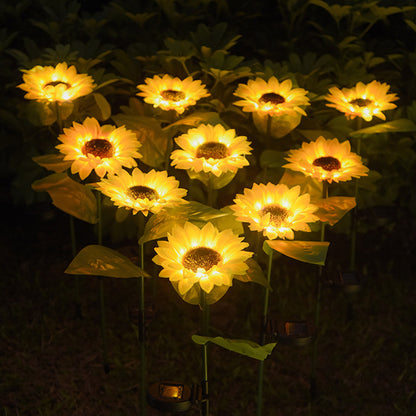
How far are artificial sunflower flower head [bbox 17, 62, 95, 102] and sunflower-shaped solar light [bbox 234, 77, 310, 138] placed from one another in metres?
0.50

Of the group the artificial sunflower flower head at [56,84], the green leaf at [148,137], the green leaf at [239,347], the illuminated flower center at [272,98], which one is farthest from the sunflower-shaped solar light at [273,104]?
the green leaf at [239,347]

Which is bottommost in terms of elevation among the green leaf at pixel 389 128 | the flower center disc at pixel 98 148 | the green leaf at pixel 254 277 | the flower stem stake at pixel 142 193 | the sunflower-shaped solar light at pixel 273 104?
the green leaf at pixel 254 277

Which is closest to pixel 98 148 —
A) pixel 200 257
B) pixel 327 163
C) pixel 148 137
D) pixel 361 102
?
pixel 148 137

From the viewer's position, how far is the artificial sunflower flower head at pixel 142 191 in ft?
5.02

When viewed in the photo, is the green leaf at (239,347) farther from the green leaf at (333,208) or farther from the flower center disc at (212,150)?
the flower center disc at (212,150)

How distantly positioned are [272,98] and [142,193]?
1.99ft

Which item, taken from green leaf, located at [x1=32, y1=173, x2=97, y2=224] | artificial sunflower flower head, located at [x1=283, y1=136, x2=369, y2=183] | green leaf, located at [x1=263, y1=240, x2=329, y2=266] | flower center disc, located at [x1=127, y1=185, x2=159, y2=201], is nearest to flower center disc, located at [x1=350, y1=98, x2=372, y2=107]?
artificial sunflower flower head, located at [x1=283, y1=136, x2=369, y2=183]

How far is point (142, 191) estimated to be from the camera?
62.6 inches

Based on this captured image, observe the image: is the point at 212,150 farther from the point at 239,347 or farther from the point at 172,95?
the point at 239,347

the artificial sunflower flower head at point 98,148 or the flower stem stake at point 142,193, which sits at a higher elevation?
the artificial sunflower flower head at point 98,148

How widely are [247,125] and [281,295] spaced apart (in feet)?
2.32

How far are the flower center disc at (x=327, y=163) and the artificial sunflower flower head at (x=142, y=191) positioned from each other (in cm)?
42

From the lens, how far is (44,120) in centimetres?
201

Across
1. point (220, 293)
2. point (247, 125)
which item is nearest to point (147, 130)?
point (247, 125)
